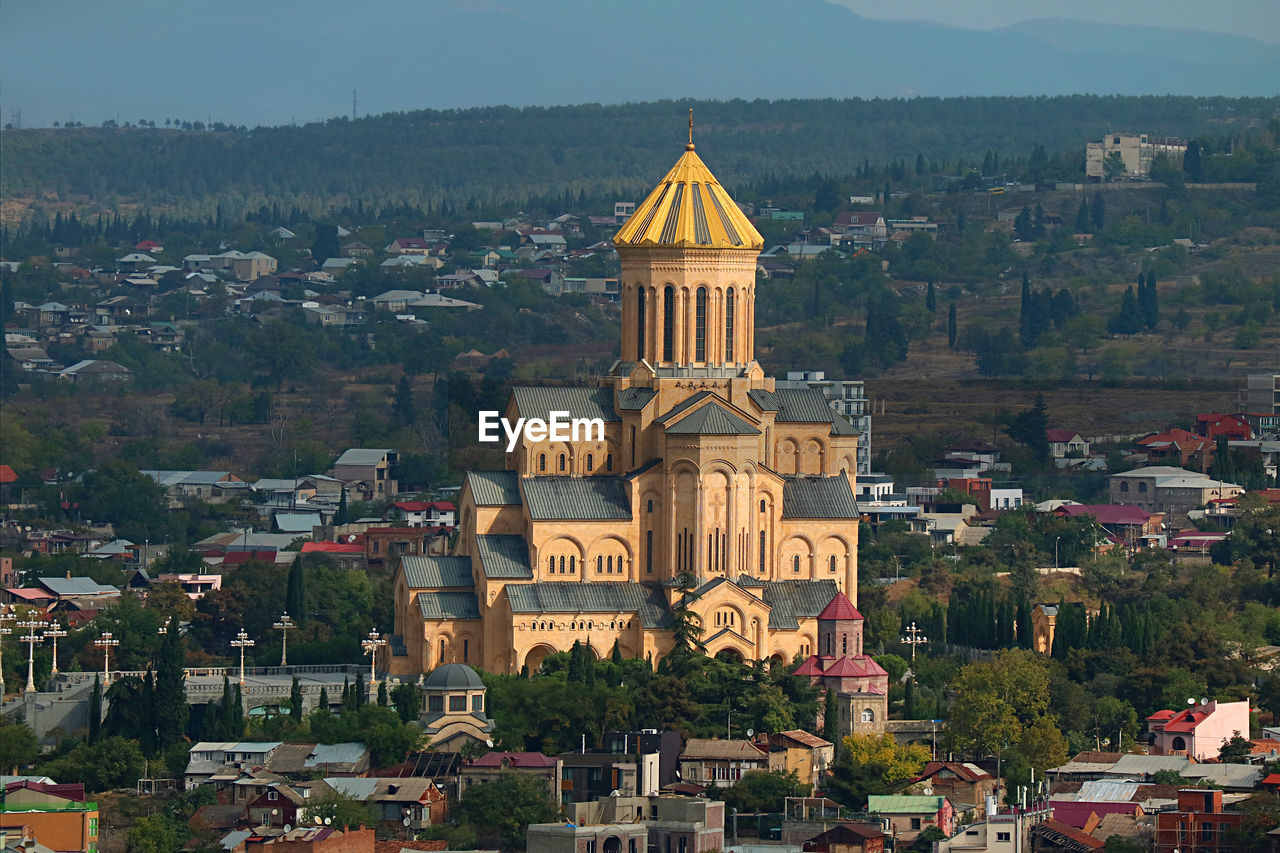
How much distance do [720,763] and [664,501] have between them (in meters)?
9.91

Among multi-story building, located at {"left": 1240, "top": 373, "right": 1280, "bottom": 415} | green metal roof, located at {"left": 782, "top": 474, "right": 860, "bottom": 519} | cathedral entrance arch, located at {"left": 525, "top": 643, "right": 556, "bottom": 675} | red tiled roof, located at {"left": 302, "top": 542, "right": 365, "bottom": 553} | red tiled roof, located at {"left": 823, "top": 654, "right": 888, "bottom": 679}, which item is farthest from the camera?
multi-story building, located at {"left": 1240, "top": 373, "right": 1280, "bottom": 415}

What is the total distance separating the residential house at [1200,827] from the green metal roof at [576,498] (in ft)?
52.9

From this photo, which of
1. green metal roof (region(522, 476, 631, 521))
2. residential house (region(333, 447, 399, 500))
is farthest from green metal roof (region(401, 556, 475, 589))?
residential house (region(333, 447, 399, 500))

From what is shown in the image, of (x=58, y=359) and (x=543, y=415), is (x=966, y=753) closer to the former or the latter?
(x=543, y=415)

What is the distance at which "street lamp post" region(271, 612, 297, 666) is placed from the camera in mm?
73562

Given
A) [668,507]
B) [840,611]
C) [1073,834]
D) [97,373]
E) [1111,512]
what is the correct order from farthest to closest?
[97,373] < [1111,512] < [668,507] < [840,611] < [1073,834]

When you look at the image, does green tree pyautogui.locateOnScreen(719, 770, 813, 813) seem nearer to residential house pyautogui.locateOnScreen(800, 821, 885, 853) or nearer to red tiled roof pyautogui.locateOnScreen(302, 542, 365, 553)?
residential house pyautogui.locateOnScreen(800, 821, 885, 853)

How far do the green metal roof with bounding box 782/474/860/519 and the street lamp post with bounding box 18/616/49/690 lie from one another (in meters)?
15.7

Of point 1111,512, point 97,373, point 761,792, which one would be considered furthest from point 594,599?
point 97,373

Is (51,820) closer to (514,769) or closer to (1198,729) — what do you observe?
(514,769)

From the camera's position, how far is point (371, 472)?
129000mm

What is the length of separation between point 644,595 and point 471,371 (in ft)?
284

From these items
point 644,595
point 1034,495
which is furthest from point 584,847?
point 1034,495

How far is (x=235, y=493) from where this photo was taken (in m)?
129
